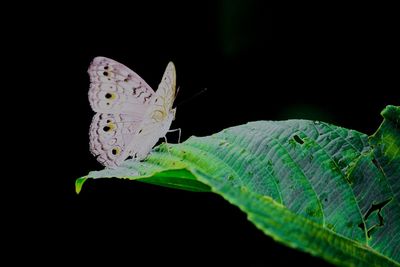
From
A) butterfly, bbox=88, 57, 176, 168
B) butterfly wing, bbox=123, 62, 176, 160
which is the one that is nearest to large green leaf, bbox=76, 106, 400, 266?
butterfly wing, bbox=123, 62, 176, 160

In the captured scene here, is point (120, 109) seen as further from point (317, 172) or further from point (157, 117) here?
point (317, 172)

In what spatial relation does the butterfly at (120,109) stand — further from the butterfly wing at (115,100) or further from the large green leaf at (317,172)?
the large green leaf at (317,172)

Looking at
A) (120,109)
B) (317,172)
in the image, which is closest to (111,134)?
(120,109)

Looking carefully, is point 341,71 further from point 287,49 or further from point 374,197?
point 374,197

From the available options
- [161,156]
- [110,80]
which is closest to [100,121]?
[110,80]

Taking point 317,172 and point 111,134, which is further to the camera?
point 111,134

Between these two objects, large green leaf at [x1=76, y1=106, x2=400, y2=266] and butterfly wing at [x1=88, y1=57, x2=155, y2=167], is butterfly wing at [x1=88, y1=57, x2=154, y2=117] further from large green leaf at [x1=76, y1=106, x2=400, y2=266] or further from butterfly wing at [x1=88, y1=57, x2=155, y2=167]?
large green leaf at [x1=76, y1=106, x2=400, y2=266]
